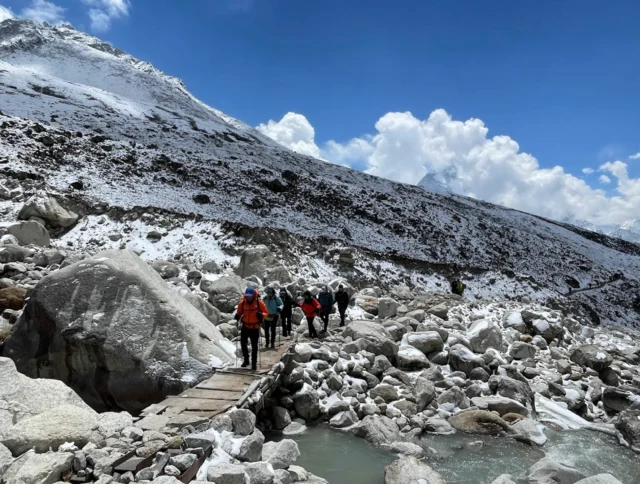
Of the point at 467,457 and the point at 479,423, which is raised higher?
the point at 479,423

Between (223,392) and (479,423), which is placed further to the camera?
(479,423)

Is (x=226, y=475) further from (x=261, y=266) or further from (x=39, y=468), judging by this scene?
(x=261, y=266)

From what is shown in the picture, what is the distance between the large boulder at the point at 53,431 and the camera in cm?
548

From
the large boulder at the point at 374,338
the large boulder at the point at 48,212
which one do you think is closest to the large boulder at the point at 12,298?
the large boulder at the point at 374,338

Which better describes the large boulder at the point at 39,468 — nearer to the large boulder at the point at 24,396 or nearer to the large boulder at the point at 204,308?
the large boulder at the point at 24,396

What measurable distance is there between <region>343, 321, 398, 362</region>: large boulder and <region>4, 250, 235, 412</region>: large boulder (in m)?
4.61

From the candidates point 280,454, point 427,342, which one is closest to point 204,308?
point 427,342

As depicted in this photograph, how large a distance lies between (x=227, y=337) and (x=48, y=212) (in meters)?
17.6

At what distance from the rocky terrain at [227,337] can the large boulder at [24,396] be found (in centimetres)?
3

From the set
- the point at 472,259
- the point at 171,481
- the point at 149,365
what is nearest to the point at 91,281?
the point at 149,365

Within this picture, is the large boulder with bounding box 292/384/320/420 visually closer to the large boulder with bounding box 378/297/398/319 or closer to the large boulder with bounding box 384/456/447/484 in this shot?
the large boulder with bounding box 384/456/447/484

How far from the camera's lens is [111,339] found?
941 cm

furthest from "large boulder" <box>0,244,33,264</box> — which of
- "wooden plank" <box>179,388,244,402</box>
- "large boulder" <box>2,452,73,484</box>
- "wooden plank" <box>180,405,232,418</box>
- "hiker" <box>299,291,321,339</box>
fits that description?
"large boulder" <box>2,452,73,484</box>

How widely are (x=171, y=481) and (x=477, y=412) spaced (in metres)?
8.05
